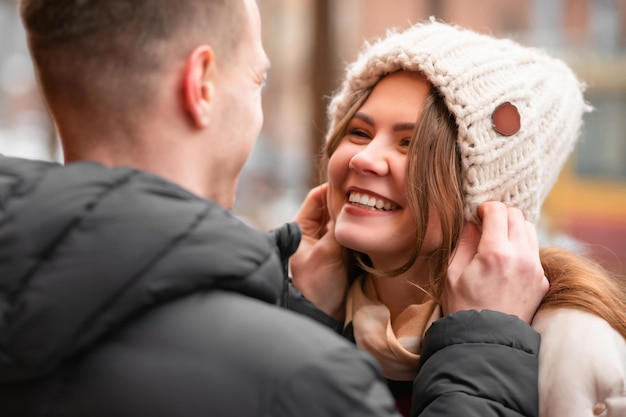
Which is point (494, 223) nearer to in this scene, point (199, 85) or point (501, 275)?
point (501, 275)

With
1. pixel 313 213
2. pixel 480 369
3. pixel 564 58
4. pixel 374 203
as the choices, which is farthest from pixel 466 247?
pixel 564 58

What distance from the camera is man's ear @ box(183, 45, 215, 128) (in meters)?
1.00

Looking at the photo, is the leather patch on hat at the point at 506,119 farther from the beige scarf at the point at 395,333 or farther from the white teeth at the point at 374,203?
the beige scarf at the point at 395,333

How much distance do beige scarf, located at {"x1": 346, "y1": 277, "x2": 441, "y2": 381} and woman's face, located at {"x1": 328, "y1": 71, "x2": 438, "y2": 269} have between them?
0.10 m

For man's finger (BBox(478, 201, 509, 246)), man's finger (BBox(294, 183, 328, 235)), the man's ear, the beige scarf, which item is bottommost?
the beige scarf

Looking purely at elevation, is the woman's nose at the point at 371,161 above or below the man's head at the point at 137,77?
below

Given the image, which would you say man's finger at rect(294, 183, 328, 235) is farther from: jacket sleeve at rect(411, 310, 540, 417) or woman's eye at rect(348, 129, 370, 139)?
jacket sleeve at rect(411, 310, 540, 417)

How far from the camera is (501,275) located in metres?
1.35

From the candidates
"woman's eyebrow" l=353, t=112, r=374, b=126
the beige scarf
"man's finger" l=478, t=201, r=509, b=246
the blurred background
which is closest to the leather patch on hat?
"man's finger" l=478, t=201, r=509, b=246

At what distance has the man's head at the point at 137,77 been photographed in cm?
97

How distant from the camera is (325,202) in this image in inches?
70.7

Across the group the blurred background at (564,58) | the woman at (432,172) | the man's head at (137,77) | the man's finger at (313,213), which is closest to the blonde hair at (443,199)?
the woman at (432,172)

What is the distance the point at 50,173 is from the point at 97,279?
6.6 inches

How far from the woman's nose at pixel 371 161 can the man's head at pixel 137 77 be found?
0.47m
